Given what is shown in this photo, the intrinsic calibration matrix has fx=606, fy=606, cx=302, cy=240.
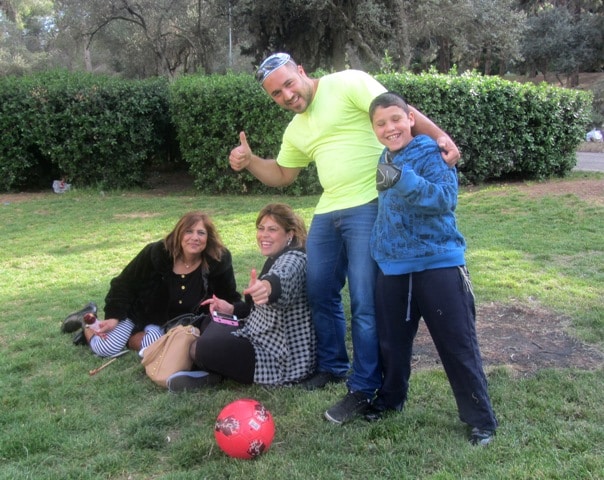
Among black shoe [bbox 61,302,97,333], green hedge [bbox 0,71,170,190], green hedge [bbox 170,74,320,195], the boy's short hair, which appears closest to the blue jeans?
the boy's short hair

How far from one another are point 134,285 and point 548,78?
41426 mm

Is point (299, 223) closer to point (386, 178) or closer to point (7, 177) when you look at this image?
point (386, 178)

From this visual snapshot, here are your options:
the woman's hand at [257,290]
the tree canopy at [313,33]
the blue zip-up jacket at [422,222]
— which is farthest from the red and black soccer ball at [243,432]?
the tree canopy at [313,33]

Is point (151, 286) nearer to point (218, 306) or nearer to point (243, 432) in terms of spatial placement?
point (218, 306)

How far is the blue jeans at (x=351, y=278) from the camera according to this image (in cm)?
314

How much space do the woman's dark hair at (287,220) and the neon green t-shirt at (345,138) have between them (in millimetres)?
464

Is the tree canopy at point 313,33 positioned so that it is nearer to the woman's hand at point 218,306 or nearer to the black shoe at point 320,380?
the woman's hand at point 218,306

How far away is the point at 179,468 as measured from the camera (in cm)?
291

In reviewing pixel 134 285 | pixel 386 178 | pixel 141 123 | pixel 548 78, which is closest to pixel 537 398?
pixel 386 178

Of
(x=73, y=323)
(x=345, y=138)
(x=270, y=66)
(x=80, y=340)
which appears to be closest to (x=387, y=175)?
(x=345, y=138)

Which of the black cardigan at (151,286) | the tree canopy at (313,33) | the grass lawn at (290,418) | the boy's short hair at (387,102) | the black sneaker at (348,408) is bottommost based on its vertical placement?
the grass lawn at (290,418)

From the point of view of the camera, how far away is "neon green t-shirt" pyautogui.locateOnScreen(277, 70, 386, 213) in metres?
3.14

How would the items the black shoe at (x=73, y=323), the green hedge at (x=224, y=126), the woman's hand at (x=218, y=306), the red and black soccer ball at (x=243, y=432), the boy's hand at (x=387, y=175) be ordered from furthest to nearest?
the green hedge at (x=224, y=126) → the black shoe at (x=73, y=323) → the woman's hand at (x=218, y=306) → the red and black soccer ball at (x=243, y=432) → the boy's hand at (x=387, y=175)

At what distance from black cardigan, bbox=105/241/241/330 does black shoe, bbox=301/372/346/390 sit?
1018 millimetres
